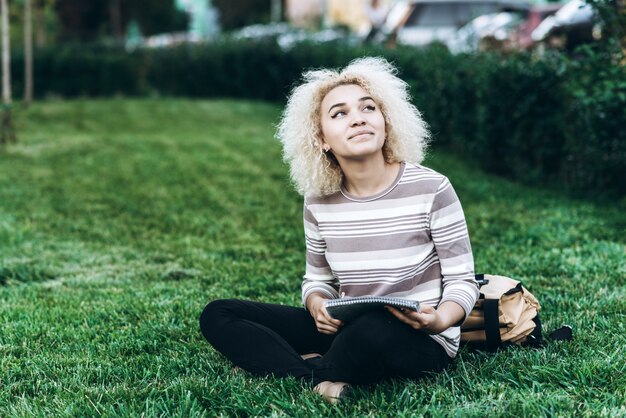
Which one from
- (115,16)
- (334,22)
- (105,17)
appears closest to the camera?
(334,22)

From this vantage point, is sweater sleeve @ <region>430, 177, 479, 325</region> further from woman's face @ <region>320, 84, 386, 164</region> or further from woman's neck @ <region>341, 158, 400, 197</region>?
woman's face @ <region>320, 84, 386, 164</region>

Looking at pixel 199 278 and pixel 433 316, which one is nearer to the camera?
pixel 433 316

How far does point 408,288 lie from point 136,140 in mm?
9346

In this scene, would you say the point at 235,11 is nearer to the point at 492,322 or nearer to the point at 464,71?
the point at 464,71

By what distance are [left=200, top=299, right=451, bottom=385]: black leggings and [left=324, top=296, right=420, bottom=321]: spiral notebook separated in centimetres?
4

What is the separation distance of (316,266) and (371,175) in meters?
0.48

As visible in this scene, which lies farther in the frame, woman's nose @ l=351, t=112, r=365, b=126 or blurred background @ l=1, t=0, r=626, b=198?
blurred background @ l=1, t=0, r=626, b=198

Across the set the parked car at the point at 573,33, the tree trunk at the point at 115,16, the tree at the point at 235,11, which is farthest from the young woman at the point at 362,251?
the tree at the point at 235,11

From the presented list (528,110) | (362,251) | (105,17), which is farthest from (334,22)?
(362,251)

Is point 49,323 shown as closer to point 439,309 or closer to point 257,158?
point 439,309

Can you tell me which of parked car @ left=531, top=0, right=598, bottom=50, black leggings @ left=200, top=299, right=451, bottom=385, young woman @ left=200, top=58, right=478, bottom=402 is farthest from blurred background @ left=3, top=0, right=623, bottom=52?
black leggings @ left=200, top=299, right=451, bottom=385

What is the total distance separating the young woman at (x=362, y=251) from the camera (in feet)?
11.0

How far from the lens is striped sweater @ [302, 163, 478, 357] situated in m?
3.44

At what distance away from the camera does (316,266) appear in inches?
148
